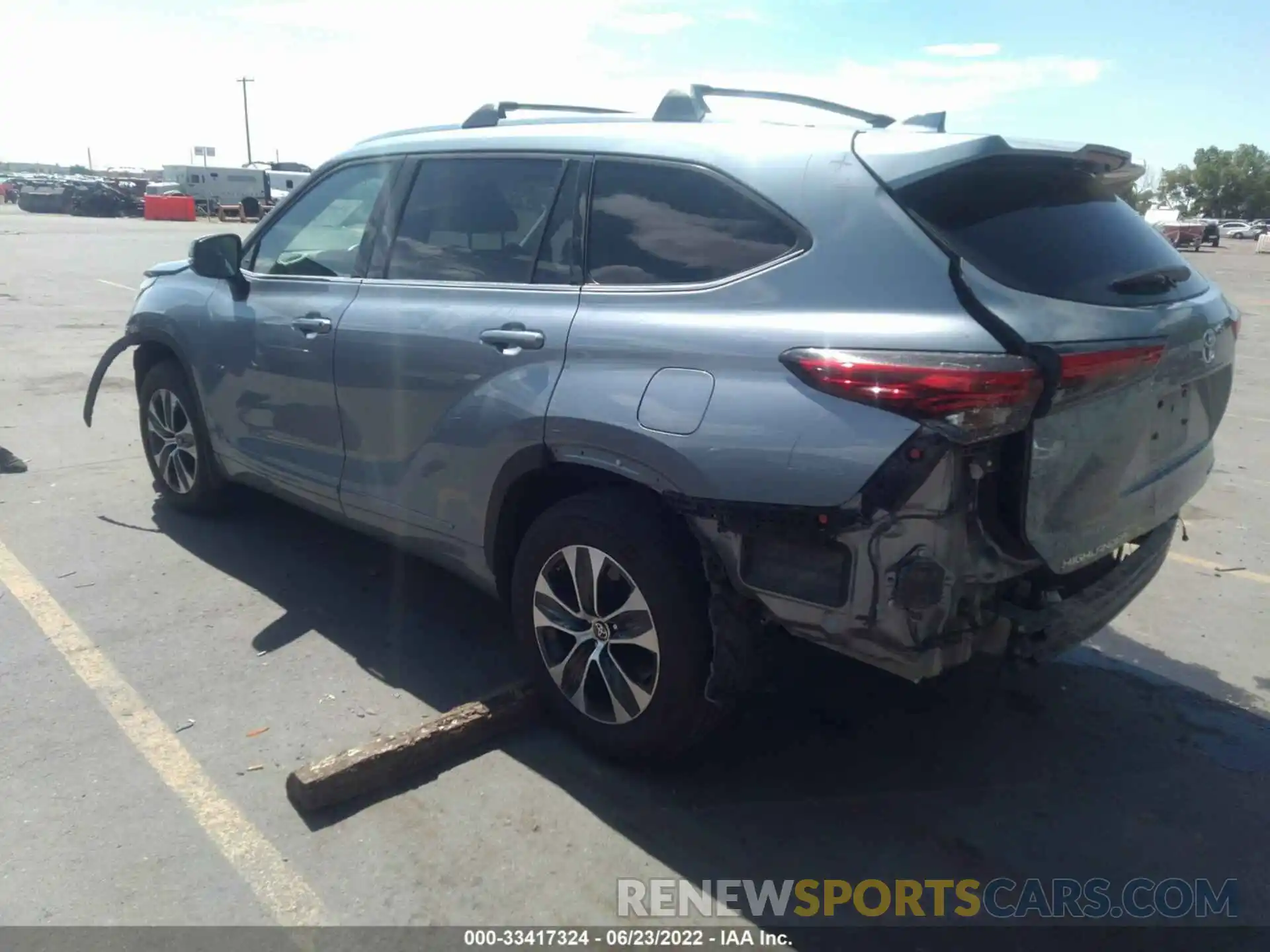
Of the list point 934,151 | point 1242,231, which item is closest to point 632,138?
point 934,151

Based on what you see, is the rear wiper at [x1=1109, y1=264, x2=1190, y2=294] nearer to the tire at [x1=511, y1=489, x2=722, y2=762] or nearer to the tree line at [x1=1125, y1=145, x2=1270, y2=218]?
the tire at [x1=511, y1=489, x2=722, y2=762]

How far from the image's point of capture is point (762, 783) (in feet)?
11.0

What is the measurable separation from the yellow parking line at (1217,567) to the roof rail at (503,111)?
11.6 feet

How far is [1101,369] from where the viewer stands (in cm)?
275

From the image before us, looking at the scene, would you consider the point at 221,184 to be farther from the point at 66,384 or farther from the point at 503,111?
the point at 503,111

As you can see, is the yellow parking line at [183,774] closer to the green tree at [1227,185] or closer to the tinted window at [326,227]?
the tinted window at [326,227]

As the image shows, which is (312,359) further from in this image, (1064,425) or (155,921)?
(1064,425)

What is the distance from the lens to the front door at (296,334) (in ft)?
14.0

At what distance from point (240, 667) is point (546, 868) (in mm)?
1715

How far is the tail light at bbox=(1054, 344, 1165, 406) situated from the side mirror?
368cm

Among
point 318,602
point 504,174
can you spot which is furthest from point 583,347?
point 318,602

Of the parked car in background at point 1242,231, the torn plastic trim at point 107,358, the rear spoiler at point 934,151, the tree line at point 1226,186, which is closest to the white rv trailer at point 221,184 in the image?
the torn plastic trim at point 107,358

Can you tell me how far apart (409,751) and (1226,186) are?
118767 millimetres

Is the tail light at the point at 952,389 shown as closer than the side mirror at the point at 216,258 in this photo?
Yes
